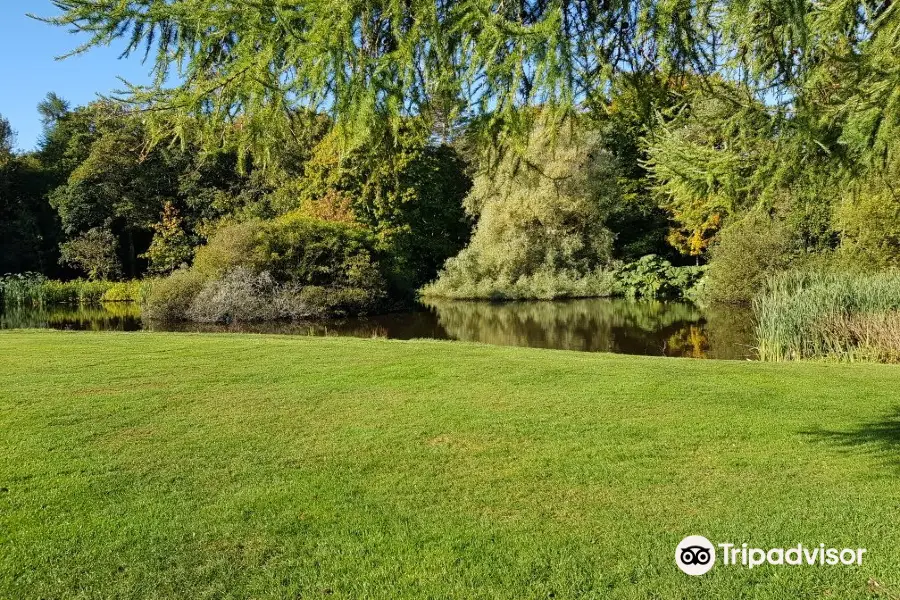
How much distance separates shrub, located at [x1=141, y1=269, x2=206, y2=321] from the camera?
62.0 ft

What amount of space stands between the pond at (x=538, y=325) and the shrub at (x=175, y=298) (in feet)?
2.20

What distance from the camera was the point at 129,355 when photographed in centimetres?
843

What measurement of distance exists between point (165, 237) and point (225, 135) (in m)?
26.4

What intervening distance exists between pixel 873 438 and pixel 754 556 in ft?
7.99

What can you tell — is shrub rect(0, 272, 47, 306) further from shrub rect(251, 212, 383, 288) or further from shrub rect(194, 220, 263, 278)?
shrub rect(251, 212, 383, 288)

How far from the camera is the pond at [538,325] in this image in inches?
536

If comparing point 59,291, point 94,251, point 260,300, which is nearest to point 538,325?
point 260,300

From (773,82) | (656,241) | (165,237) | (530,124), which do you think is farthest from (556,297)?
(530,124)

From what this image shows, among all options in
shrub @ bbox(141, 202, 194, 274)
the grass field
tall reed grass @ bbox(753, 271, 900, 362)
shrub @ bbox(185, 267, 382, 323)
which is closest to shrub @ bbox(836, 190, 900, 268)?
tall reed grass @ bbox(753, 271, 900, 362)

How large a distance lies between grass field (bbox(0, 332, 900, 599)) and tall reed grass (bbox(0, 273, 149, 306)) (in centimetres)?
2009

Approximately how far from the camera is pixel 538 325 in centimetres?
1742

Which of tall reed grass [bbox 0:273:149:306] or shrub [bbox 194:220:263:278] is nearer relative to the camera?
shrub [bbox 194:220:263:278]

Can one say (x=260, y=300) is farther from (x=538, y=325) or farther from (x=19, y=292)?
(x=19, y=292)

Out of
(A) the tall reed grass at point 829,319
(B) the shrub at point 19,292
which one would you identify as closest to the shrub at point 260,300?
(B) the shrub at point 19,292
